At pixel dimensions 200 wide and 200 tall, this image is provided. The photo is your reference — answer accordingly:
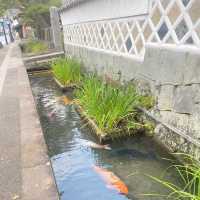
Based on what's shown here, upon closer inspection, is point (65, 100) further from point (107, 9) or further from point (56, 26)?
point (56, 26)

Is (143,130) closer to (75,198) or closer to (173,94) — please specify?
(173,94)

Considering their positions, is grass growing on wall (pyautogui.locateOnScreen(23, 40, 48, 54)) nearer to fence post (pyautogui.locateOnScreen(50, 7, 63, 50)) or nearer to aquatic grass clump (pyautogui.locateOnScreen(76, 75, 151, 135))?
fence post (pyautogui.locateOnScreen(50, 7, 63, 50))

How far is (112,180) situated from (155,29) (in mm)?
2676

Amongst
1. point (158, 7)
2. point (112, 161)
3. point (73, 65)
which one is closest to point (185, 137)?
point (112, 161)

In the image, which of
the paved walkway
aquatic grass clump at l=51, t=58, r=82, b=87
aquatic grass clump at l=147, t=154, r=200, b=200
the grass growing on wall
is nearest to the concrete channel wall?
aquatic grass clump at l=147, t=154, r=200, b=200

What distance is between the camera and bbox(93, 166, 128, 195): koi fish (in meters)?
4.21

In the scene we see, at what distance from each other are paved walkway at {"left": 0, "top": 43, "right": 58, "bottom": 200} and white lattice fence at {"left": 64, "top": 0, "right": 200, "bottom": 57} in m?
A: 2.48

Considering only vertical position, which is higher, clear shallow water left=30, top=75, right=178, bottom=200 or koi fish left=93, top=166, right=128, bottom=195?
koi fish left=93, top=166, right=128, bottom=195

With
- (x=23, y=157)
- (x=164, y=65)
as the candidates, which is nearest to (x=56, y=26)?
(x=164, y=65)

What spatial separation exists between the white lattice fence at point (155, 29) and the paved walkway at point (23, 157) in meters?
2.48

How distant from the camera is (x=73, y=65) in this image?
11.0 metres

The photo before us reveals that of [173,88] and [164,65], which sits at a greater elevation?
[164,65]

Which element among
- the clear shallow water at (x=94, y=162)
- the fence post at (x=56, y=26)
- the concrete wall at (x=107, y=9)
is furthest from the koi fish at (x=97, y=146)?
the fence post at (x=56, y=26)

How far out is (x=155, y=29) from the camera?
214 inches
